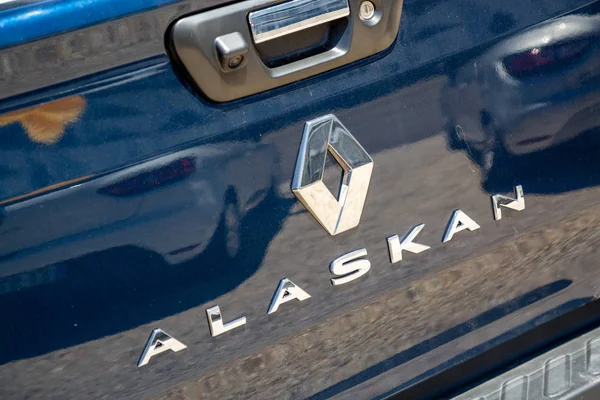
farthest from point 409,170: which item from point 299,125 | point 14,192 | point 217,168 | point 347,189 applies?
point 14,192

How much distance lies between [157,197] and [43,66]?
24 cm

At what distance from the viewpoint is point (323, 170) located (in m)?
1.27

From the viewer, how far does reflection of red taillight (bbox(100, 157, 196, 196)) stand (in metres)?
1.13

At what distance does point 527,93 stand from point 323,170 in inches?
17.2

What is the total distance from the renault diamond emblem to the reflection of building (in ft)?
0.89

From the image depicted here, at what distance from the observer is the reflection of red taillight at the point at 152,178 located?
1.13m

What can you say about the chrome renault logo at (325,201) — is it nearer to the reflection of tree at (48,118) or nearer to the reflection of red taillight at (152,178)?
the reflection of red taillight at (152,178)

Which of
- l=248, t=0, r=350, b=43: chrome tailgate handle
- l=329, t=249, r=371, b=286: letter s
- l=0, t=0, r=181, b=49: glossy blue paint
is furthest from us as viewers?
l=329, t=249, r=371, b=286: letter s

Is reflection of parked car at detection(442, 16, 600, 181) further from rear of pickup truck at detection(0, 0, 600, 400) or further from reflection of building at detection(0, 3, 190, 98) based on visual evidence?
reflection of building at detection(0, 3, 190, 98)

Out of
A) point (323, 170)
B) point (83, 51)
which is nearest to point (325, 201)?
point (323, 170)

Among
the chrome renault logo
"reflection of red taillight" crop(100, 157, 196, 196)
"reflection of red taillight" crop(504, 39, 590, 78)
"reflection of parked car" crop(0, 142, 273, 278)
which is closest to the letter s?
the chrome renault logo

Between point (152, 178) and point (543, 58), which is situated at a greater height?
point (543, 58)

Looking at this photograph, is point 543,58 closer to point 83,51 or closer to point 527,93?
point 527,93

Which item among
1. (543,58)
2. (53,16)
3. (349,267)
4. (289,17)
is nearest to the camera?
(53,16)
